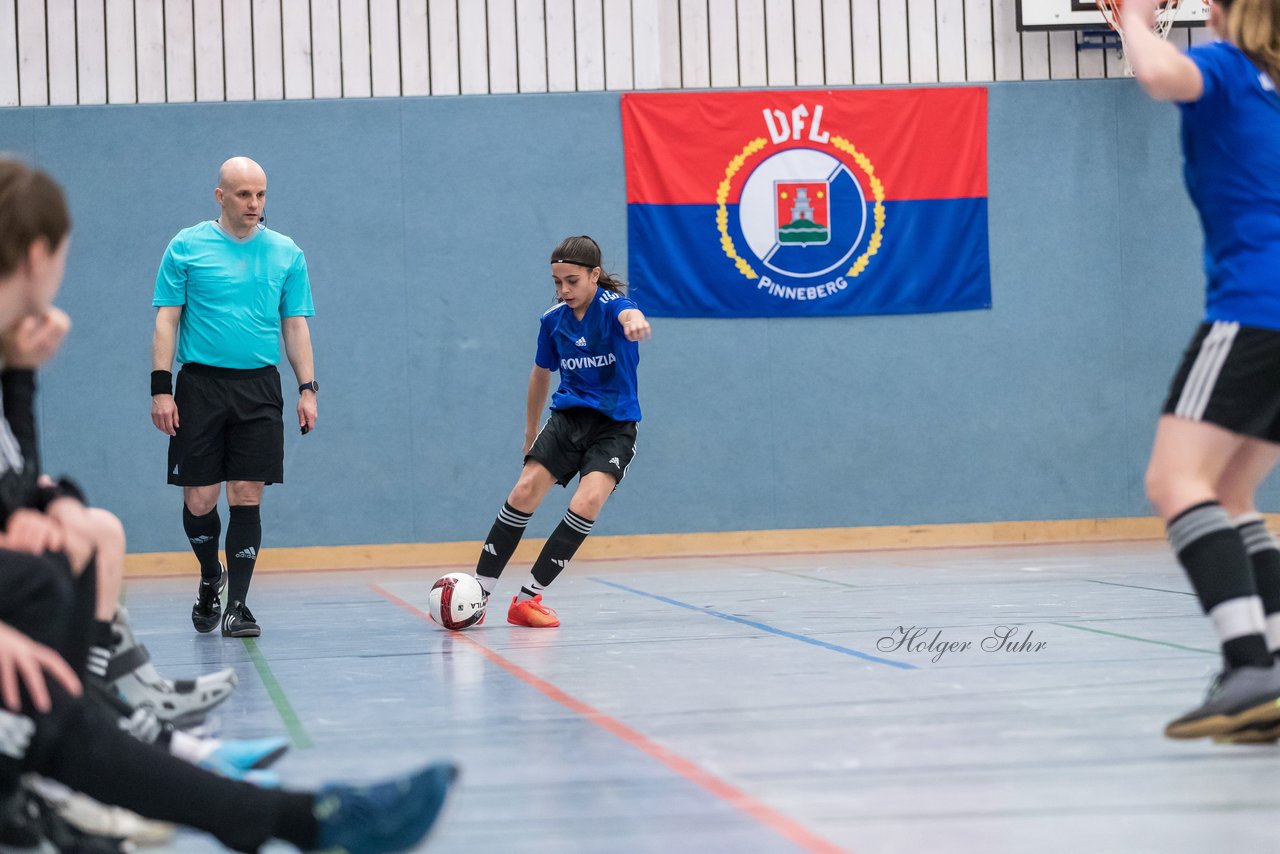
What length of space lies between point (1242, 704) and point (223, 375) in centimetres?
417

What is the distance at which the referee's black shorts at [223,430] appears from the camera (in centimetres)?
565

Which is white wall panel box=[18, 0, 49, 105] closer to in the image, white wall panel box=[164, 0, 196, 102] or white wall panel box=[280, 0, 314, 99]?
white wall panel box=[164, 0, 196, 102]

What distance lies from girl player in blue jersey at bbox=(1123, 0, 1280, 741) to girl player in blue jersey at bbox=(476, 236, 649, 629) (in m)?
2.92

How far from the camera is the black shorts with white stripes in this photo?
2752 millimetres

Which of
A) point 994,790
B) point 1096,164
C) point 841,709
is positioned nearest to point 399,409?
point 1096,164

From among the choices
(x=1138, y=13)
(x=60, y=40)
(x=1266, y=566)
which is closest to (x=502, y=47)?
(x=60, y=40)

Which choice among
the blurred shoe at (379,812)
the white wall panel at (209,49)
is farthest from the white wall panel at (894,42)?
the blurred shoe at (379,812)

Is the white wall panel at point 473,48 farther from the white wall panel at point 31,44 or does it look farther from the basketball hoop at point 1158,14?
the basketball hoop at point 1158,14

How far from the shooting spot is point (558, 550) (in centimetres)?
567

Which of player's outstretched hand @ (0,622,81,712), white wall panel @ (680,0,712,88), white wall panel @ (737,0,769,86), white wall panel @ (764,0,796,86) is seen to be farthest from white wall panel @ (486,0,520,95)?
player's outstretched hand @ (0,622,81,712)

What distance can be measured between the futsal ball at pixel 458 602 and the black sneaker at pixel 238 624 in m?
0.67

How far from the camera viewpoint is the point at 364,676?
13.9ft

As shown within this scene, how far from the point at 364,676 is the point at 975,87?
7565mm

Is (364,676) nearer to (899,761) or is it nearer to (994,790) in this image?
(899,761)
